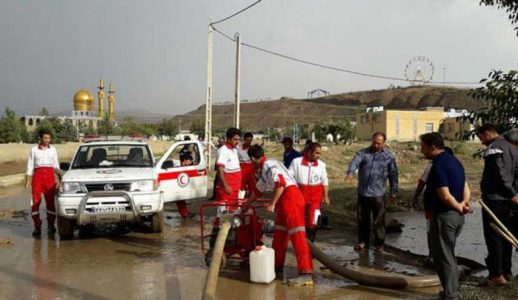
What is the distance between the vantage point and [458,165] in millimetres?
5688

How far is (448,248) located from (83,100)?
114502 mm

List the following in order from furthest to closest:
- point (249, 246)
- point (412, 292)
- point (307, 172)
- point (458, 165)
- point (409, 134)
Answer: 1. point (409, 134)
2. point (307, 172)
3. point (249, 246)
4. point (412, 292)
5. point (458, 165)

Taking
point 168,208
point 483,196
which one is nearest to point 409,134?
point 168,208

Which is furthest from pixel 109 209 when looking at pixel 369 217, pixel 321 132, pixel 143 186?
pixel 321 132

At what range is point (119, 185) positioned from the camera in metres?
9.34

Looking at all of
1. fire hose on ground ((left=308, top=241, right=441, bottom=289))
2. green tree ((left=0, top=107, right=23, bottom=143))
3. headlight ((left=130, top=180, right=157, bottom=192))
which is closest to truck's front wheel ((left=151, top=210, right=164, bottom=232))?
headlight ((left=130, top=180, right=157, bottom=192))

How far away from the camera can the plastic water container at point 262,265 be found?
6.56 metres

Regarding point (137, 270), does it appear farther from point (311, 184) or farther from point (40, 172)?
point (40, 172)

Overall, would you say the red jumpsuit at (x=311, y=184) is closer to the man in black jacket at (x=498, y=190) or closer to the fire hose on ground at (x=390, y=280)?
the fire hose on ground at (x=390, y=280)

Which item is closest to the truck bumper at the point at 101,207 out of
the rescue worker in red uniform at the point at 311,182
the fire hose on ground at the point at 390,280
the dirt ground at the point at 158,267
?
the dirt ground at the point at 158,267

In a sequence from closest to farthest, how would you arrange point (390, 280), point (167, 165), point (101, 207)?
point (390, 280)
point (101, 207)
point (167, 165)

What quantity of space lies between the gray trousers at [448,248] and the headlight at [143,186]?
5.26m

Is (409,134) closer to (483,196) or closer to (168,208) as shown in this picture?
(168,208)

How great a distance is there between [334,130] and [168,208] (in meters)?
53.5
